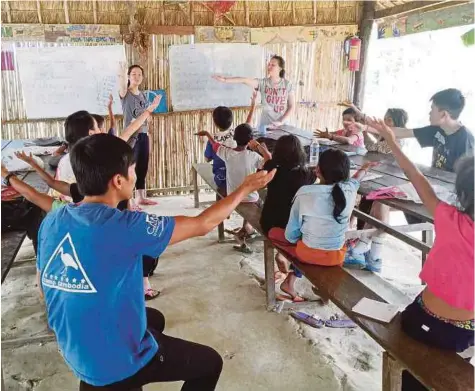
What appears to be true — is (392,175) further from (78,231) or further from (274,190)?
(78,231)

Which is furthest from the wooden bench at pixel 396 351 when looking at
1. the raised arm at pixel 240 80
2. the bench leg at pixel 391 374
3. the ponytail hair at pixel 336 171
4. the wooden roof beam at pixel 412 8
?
the wooden roof beam at pixel 412 8

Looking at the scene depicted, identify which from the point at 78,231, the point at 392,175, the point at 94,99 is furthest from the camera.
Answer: the point at 94,99

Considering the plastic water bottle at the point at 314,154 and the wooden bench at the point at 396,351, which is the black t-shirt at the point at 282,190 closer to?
the wooden bench at the point at 396,351

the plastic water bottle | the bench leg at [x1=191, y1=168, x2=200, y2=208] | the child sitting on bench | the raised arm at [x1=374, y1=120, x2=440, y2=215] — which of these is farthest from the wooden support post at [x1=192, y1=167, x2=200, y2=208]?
the raised arm at [x1=374, y1=120, x2=440, y2=215]

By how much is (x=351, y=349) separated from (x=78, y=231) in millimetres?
2036

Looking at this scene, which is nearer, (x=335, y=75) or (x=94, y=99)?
(x=94, y=99)

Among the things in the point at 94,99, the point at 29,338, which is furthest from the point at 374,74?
the point at 29,338

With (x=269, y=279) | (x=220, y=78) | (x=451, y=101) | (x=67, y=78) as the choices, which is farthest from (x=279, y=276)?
(x=67, y=78)

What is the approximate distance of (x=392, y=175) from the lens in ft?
11.4

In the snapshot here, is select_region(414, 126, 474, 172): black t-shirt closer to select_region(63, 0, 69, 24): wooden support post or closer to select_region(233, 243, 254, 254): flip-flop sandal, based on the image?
select_region(233, 243, 254, 254): flip-flop sandal

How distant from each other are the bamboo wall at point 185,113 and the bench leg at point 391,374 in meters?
4.81

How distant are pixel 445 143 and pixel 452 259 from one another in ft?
7.00

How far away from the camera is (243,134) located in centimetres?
377

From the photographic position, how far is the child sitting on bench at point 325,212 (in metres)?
2.64
